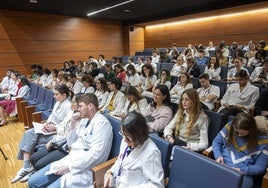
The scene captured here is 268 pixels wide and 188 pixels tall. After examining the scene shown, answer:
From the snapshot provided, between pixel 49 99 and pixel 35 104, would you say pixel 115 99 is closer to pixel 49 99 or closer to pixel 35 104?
pixel 49 99

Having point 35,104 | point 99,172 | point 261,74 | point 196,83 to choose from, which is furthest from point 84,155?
point 261,74

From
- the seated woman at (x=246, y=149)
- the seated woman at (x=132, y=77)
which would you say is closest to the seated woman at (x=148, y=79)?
the seated woman at (x=132, y=77)

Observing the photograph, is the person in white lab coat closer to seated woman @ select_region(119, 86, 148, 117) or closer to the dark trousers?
the dark trousers

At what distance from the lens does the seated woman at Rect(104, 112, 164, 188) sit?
4.58 feet

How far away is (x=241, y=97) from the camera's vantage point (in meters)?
3.25

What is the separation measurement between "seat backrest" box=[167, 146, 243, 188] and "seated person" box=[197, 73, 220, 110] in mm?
2145

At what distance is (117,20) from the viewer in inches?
449

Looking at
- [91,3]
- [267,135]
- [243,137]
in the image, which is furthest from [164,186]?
[91,3]

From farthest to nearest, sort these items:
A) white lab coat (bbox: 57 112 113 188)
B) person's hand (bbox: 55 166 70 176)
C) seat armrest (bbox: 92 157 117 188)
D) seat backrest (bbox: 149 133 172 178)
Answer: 1. person's hand (bbox: 55 166 70 176)
2. white lab coat (bbox: 57 112 113 188)
3. seat armrest (bbox: 92 157 117 188)
4. seat backrest (bbox: 149 133 172 178)

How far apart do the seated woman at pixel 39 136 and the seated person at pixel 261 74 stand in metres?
3.46

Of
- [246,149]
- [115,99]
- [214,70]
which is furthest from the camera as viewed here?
[214,70]

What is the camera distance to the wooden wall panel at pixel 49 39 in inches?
326

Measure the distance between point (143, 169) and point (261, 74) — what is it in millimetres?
3864

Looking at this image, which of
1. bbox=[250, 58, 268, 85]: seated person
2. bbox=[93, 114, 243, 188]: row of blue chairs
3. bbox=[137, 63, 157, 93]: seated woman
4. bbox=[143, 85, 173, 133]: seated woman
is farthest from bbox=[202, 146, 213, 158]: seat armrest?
bbox=[137, 63, 157, 93]: seated woman
